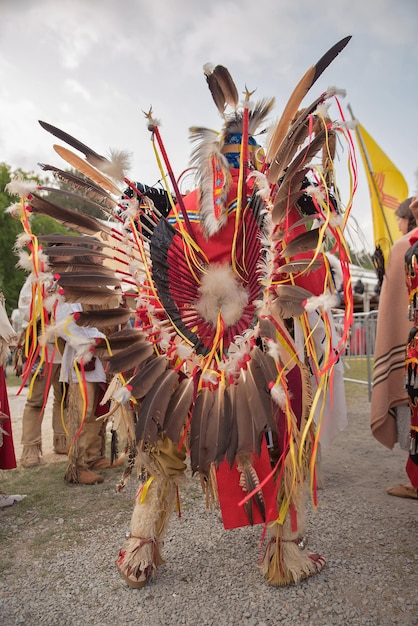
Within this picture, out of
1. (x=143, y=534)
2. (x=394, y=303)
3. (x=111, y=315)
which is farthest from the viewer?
(x=394, y=303)

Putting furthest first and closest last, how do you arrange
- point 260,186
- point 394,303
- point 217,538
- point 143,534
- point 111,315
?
point 394,303 → point 217,538 → point 143,534 → point 111,315 → point 260,186

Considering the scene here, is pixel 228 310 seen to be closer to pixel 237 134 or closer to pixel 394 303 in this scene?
pixel 237 134

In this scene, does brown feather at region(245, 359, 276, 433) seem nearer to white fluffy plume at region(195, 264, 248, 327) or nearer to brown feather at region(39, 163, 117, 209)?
white fluffy plume at region(195, 264, 248, 327)

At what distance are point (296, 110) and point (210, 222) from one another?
550 mm

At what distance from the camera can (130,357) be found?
6.11ft

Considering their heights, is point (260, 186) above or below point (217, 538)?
above

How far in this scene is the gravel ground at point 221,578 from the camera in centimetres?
184

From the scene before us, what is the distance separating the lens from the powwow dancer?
5.51 feet

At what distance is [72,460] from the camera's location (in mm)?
3521

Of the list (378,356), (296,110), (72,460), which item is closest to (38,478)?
(72,460)

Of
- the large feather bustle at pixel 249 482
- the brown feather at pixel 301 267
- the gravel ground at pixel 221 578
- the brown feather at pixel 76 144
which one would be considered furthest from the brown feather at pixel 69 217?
the gravel ground at pixel 221 578

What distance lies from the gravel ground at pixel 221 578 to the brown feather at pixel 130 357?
918 mm

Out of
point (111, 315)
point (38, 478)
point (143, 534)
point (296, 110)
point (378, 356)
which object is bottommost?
point (38, 478)

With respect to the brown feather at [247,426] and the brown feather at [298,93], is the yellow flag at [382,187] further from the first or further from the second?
the brown feather at [247,426]
